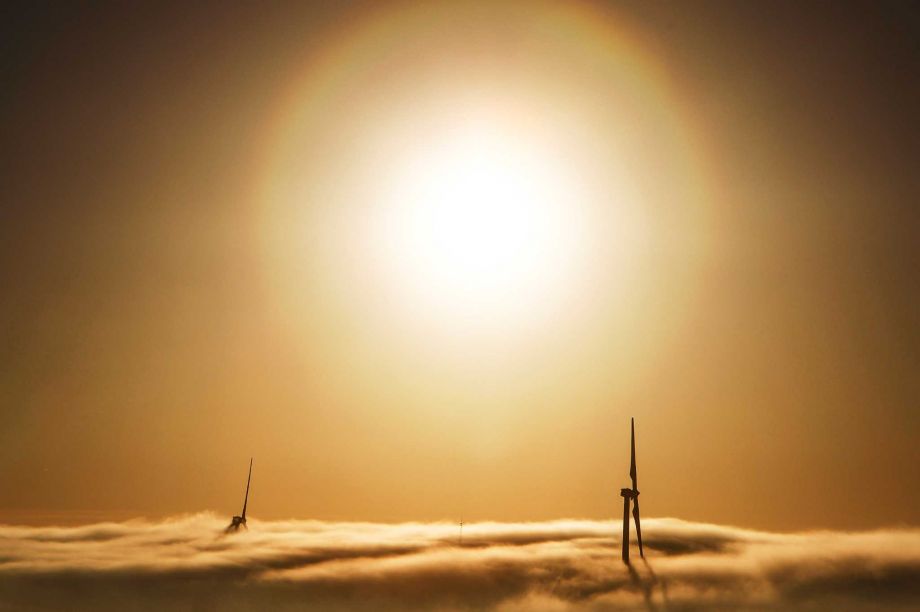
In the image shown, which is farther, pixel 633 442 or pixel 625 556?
pixel 625 556

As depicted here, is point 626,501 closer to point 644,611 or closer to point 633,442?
point 633,442

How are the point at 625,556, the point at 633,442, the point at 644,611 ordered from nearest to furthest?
the point at 633,442 < the point at 625,556 < the point at 644,611

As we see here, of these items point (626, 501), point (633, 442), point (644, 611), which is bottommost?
point (644, 611)

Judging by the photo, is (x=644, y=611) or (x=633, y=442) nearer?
(x=633, y=442)

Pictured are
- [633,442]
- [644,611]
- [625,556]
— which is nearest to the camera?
[633,442]

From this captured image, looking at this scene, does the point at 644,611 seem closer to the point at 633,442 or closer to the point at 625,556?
the point at 625,556

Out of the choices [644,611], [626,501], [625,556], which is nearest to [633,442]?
[626,501]

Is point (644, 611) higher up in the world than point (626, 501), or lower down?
lower down

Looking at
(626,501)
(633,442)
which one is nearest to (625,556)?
(626,501)

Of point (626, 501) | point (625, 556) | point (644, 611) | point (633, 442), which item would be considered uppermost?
point (633, 442)
